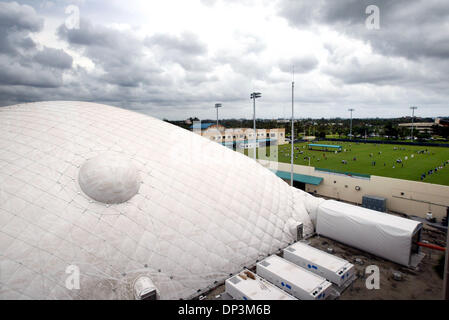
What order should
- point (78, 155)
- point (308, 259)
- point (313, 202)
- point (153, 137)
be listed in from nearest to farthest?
point (78, 155) → point (308, 259) → point (153, 137) → point (313, 202)

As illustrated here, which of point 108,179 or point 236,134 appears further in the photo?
point 236,134

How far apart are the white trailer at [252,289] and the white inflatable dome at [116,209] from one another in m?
1.58

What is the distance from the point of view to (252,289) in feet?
43.0

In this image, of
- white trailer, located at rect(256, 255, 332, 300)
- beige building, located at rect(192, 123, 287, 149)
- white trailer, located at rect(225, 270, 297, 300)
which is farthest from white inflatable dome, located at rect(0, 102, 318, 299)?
beige building, located at rect(192, 123, 287, 149)

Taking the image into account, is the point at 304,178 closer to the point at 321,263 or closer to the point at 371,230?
the point at 371,230

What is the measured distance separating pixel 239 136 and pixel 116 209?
64.9m

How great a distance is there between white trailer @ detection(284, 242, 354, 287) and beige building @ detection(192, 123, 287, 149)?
126ft

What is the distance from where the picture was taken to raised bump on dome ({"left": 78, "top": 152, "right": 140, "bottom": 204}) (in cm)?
1330

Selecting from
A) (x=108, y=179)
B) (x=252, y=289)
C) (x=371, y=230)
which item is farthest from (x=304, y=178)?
(x=108, y=179)
